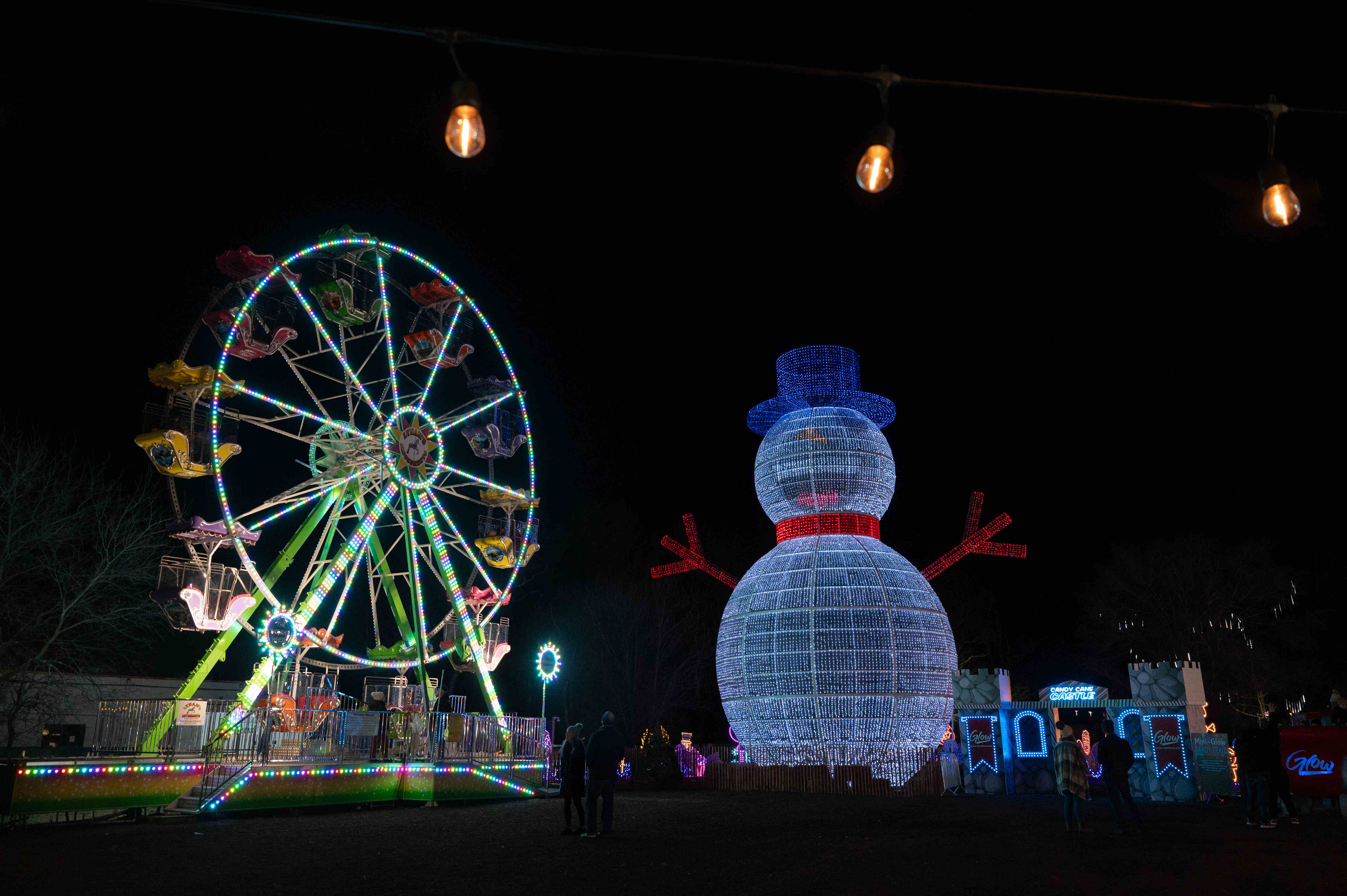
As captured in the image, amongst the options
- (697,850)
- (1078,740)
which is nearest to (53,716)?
(697,850)

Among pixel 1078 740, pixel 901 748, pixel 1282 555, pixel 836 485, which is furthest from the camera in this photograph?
pixel 1282 555

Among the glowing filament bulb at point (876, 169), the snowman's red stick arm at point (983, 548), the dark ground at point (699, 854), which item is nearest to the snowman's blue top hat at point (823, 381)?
the snowman's red stick arm at point (983, 548)

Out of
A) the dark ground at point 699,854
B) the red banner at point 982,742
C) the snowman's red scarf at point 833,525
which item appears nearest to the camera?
the dark ground at point 699,854

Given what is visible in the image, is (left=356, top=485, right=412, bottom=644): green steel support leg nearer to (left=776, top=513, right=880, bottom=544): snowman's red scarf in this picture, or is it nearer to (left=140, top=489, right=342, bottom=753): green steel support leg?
(left=140, top=489, right=342, bottom=753): green steel support leg

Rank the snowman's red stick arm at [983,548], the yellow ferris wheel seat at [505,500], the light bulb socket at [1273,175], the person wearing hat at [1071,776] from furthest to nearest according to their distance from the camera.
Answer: the snowman's red stick arm at [983,548]
the yellow ferris wheel seat at [505,500]
the person wearing hat at [1071,776]
the light bulb socket at [1273,175]

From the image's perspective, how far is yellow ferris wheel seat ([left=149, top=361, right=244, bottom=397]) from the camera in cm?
1631

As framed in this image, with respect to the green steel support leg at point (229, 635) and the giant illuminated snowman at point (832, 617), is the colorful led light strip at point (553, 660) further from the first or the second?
the green steel support leg at point (229, 635)

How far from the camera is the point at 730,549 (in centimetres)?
3584

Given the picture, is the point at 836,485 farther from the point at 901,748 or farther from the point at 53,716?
the point at 53,716

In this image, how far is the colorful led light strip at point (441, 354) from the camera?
66.5ft

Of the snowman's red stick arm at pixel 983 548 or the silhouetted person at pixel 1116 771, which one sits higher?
the snowman's red stick arm at pixel 983 548

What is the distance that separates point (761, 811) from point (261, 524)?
33.6ft

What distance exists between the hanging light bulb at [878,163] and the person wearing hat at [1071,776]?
7.67m

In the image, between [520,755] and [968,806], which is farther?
[520,755]
